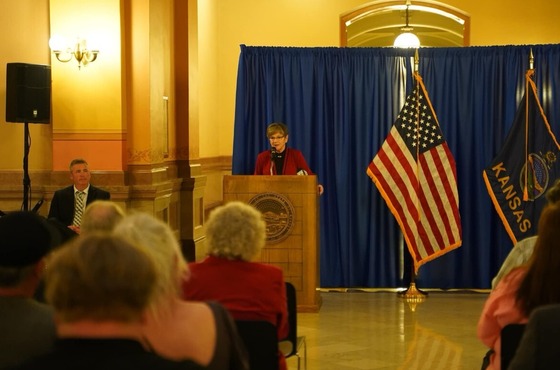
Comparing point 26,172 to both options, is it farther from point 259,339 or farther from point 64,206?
point 259,339

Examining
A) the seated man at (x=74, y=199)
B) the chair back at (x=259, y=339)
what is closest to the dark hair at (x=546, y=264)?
the chair back at (x=259, y=339)

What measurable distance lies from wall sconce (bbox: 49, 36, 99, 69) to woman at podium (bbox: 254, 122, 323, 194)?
6.75 ft

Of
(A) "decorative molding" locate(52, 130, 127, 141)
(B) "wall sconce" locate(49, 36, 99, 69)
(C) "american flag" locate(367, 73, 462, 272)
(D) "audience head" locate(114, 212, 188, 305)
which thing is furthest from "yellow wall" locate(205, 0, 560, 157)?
(D) "audience head" locate(114, 212, 188, 305)

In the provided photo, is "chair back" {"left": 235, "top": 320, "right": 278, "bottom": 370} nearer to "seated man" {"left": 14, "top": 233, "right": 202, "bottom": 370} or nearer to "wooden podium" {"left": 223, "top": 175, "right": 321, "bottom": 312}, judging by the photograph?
"seated man" {"left": 14, "top": 233, "right": 202, "bottom": 370}

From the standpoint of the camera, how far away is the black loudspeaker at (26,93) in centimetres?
801

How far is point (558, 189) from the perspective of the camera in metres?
4.31

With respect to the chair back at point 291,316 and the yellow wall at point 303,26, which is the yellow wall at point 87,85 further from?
the chair back at point 291,316

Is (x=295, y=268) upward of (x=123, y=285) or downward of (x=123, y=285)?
downward

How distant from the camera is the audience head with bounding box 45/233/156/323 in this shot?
5.53 feet

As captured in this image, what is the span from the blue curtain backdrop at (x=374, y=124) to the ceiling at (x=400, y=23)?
11.8 feet

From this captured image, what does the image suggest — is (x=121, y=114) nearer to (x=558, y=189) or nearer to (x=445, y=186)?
(x=445, y=186)

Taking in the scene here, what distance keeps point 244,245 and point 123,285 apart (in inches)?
80.0

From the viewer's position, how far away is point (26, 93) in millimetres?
8055

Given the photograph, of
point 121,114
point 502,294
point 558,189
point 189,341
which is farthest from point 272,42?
point 189,341
